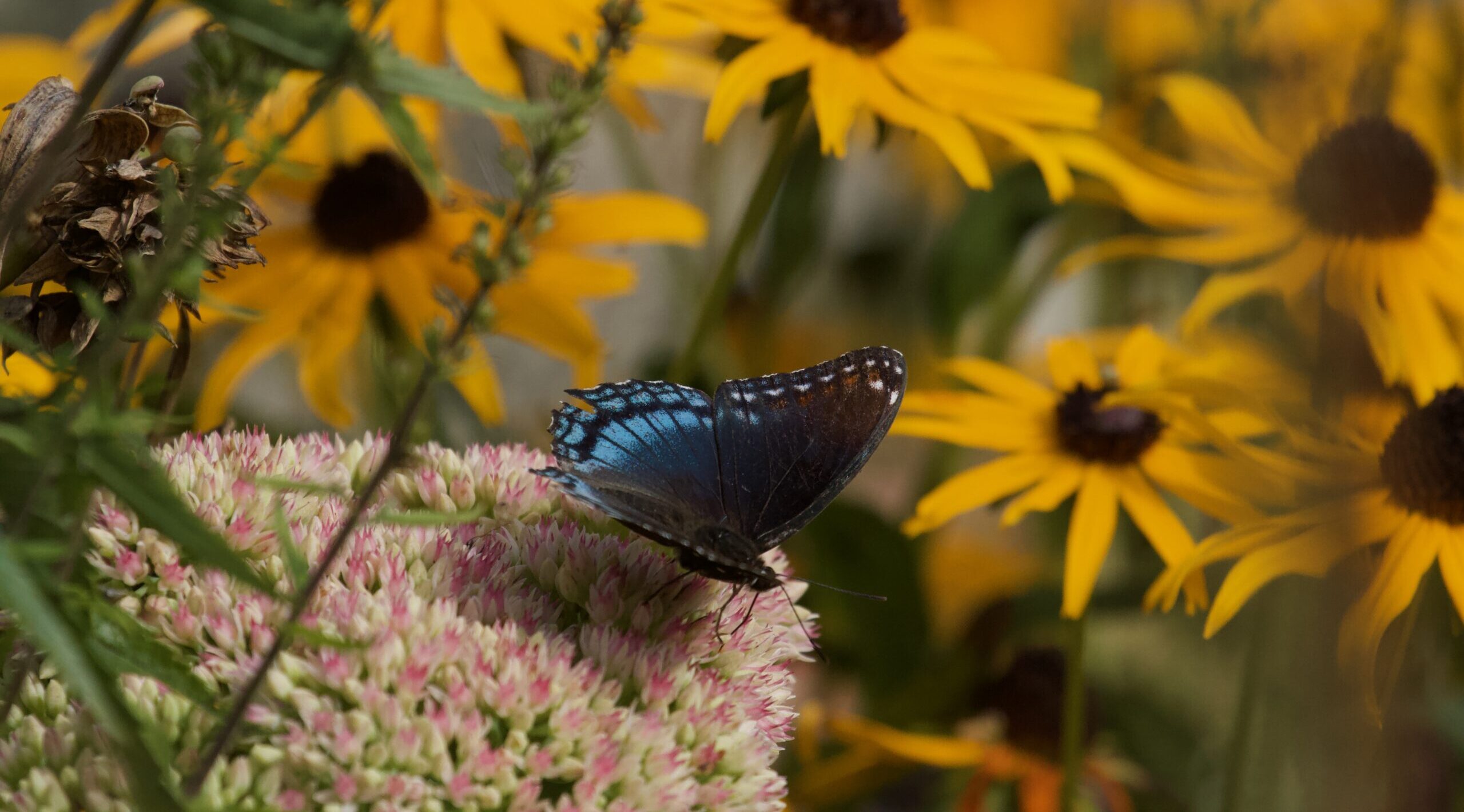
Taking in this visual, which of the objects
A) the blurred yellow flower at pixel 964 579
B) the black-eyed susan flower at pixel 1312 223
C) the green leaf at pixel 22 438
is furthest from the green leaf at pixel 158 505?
the blurred yellow flower at pixel 964 579

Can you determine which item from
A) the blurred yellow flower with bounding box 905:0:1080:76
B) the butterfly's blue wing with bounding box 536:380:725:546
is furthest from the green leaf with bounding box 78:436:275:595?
the blurred yellow flower with bounding box 905:0:1080:76

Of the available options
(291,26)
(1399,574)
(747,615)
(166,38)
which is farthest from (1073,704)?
(166,38)

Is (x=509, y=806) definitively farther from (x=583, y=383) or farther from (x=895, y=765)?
(x=895, y=765)

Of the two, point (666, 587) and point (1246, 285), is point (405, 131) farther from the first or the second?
point (1246, 285)

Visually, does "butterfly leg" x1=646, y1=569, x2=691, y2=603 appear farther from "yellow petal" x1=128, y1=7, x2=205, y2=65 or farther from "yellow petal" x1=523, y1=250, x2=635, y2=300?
"yellow petal" x1=128, y1=7, x2=205, y2=65

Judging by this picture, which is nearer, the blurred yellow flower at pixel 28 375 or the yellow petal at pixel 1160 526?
the blurred yellow flower at pixel 28 375

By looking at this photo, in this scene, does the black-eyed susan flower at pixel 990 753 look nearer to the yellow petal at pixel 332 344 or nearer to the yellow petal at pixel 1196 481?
the yellow petal at pixel 1196 481

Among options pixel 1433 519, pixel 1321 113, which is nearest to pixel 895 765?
pixel 1433 519
